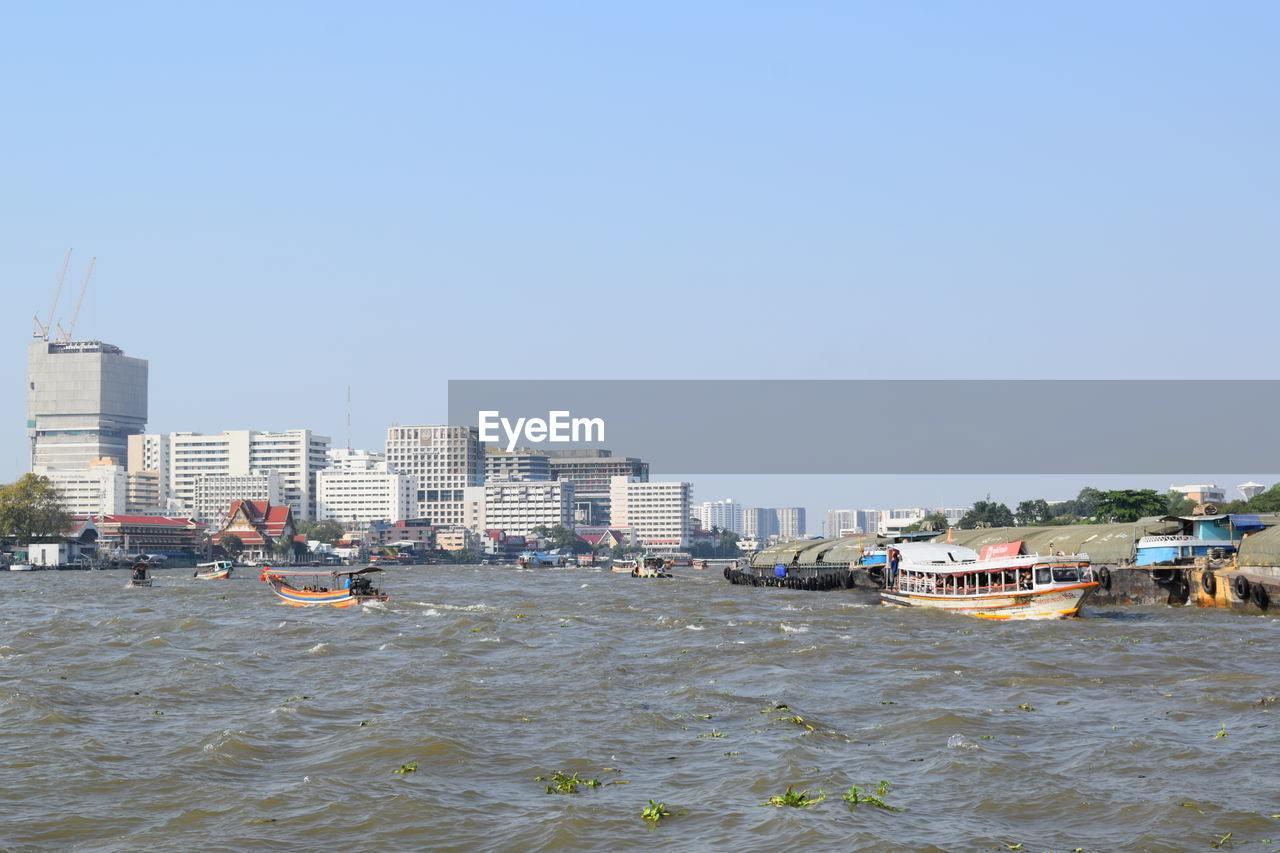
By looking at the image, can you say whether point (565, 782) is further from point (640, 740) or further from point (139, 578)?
point (139, 578)

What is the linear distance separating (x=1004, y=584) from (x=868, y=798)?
41081 millimetres

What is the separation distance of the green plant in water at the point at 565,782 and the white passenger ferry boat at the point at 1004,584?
→ 129ft

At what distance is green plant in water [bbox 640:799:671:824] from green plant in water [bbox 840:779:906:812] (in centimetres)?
301

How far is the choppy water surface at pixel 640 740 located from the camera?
2075cm

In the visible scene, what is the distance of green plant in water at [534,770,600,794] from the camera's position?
23312 mm

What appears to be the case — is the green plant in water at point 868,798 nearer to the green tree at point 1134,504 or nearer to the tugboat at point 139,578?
the tugboat at point 139,578

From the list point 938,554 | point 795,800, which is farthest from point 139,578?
point 795,800

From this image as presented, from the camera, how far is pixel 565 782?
2373 cm

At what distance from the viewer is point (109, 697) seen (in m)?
35.1

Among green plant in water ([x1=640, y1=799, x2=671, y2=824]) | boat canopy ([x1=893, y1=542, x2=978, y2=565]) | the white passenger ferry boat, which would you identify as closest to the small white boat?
boat canopy ([x1=893, y1=542, x2=978, y2=565])

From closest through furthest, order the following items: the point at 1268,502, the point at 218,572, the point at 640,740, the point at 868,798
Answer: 1. the point at 868,798
2. the point at 640,740
3. the point at 218,572
4. the point at 1268,502

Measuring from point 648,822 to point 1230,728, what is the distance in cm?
1471

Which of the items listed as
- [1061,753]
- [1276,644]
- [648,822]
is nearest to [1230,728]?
[1061,753]

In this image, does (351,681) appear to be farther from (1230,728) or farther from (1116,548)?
(1116,548)
